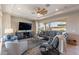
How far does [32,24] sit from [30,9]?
30 centimetres

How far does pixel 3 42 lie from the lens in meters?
2.07

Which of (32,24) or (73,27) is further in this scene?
(32,24)

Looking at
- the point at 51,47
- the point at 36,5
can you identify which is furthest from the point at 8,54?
the point at 36,5

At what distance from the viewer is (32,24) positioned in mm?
2232

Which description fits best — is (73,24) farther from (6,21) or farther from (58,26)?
(6,21)

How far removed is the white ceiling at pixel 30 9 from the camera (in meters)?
2.06

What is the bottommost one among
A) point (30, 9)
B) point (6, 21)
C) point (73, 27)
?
point (73, 27)

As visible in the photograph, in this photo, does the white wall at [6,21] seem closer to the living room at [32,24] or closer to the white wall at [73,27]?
the living room at [32,24]

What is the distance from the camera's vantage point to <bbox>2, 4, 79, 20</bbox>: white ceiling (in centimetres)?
206

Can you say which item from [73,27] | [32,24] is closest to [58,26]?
[73,27]

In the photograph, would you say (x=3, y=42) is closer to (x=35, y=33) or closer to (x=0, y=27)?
(x=0, y=27)

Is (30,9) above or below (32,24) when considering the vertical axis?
above
